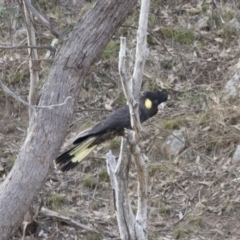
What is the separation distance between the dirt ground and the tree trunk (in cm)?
113

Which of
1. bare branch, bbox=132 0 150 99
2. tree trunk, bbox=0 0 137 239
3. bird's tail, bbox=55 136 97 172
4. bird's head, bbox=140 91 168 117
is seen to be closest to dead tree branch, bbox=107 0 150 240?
bare branch, bbox=132 0 150 99

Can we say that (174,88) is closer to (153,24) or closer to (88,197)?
(153,24)

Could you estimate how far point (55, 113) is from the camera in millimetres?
4605

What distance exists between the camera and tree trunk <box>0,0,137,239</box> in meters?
4.48

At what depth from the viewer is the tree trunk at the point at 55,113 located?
4480mm

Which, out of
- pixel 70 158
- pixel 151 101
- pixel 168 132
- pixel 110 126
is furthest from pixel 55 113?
pixel 168 132

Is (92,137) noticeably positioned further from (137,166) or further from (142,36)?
(142,36)

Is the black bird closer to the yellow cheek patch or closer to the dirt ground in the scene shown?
the yellow cheek patch

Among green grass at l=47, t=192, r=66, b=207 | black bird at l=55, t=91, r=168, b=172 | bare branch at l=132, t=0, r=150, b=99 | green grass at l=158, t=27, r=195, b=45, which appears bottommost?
green grass at l=47, t=192, r=66, b=207

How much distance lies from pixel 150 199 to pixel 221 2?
2894mm

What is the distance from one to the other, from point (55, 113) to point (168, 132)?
2.04 metres

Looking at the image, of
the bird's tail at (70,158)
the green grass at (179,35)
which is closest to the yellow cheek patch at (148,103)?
the bird's tail at (70,158)

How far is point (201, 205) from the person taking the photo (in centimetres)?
588

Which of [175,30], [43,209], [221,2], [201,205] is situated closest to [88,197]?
[43,209]
